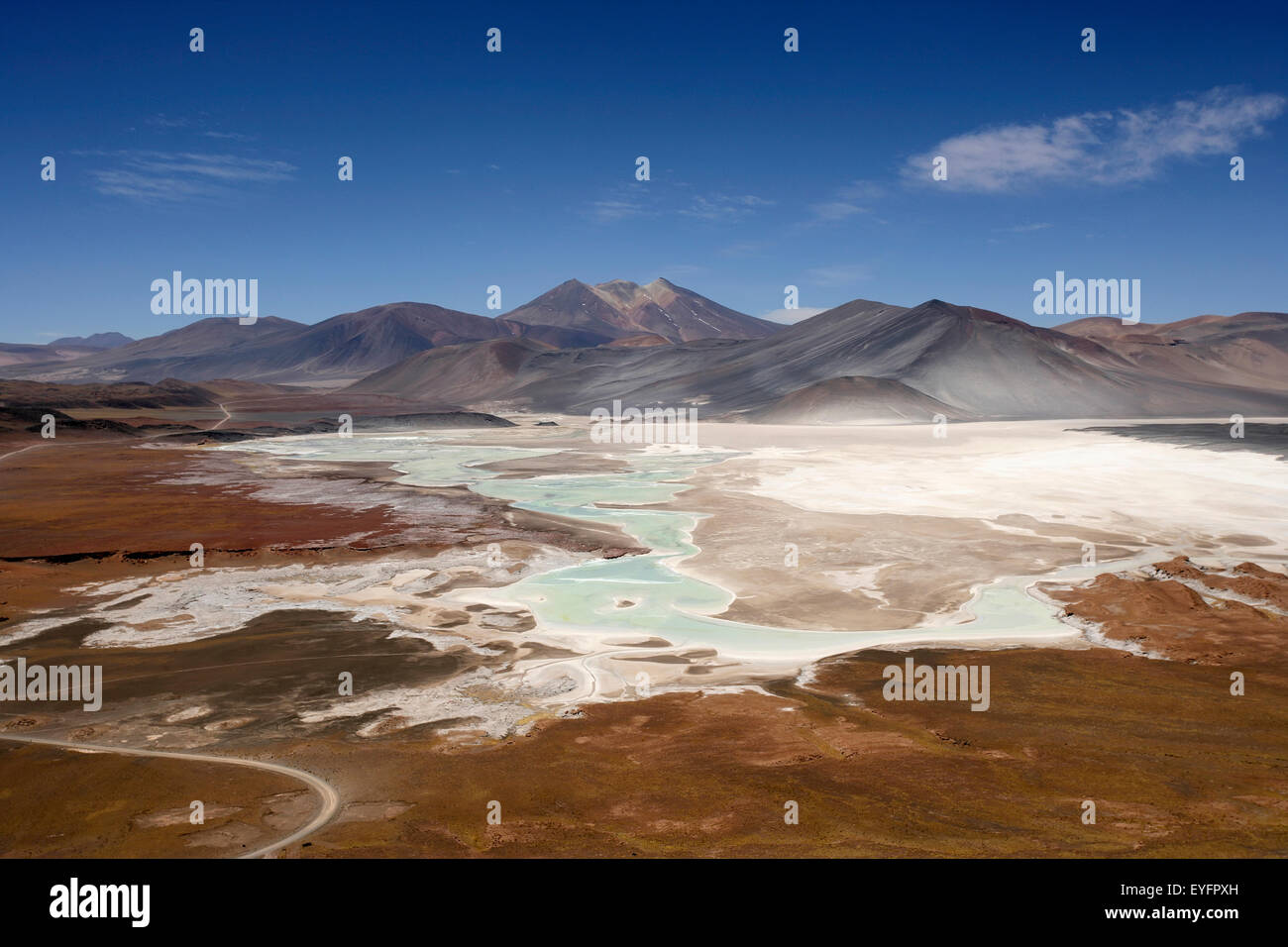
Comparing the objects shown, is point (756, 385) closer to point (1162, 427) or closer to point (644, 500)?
point (1162, 427)

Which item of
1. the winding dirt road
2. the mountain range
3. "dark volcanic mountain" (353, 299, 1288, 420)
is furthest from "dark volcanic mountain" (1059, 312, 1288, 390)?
the winding dirt road

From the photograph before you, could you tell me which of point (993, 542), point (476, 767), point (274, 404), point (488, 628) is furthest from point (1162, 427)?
point (274, 404)

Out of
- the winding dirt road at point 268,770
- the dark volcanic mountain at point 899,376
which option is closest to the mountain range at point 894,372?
the dark volcanic mountain at point 899,376

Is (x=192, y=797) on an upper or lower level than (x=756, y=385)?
lower

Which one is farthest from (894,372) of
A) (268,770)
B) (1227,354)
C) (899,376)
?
(268,770)

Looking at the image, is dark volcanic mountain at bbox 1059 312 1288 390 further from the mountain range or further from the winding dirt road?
the winding dirt road

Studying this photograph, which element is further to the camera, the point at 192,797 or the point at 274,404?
the point at 274,404

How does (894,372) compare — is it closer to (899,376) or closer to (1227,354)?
(899,376)
